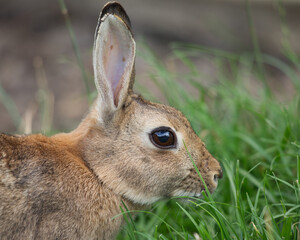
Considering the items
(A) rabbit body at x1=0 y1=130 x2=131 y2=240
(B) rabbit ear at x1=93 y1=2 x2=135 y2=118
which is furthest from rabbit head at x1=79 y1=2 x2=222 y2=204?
(A) rabbit body at x1=0 y1=130 x2=131 y2=240

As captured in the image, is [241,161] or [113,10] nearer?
[113,10]

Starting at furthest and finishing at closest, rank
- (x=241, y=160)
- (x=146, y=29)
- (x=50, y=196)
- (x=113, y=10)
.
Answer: (x=146, y=29)
(x=241, y=160)
(x=113, y=10)
(x=50, y=196)

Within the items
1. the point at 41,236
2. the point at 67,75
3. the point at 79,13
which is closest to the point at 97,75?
the point at 41,236

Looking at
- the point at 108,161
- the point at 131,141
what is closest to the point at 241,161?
the point at 131,141

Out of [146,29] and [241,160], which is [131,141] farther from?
[146,29]

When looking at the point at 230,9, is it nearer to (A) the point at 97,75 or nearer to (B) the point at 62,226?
(A) the point at 97,75

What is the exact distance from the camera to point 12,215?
3098mm

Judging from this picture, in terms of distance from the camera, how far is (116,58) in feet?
12.3

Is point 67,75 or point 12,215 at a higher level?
point 67,75

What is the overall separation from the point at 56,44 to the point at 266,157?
535cm

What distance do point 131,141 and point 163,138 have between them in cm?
24

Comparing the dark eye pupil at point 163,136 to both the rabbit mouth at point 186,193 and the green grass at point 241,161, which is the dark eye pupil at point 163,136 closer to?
the rabbit mouth at point 186,193

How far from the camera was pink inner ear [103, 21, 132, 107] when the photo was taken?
365cm

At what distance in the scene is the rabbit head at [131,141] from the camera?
11.5 ft
